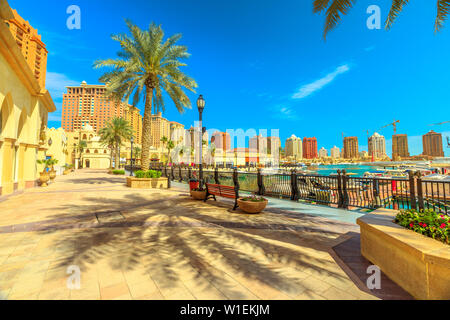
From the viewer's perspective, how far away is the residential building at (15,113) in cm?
860

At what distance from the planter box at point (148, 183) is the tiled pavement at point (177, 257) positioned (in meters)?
7.55

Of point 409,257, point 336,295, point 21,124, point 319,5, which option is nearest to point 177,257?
point 336,295

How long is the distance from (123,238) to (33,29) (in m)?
115

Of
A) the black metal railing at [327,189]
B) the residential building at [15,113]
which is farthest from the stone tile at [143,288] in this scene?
the residential building at [15,113]

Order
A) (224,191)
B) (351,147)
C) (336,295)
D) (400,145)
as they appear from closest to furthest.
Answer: (336,295) → (224,191) → (400,145) → (351,147)

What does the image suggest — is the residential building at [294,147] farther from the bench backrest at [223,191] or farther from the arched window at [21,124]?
the arched window at [21,124]

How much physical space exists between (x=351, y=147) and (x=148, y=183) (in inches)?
8461

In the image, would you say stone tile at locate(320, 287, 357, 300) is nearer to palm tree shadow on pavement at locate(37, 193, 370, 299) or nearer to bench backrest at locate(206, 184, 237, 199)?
palm tree shadow on pavement at locate(37, 193, 370, 299)

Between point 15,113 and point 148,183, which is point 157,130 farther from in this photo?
point 15,113

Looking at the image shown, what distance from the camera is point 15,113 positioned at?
10.4 metres

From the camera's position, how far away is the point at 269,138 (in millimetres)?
158875

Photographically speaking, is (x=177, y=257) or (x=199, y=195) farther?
(x=199, y=195)

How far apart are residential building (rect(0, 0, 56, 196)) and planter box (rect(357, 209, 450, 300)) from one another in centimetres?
1329
